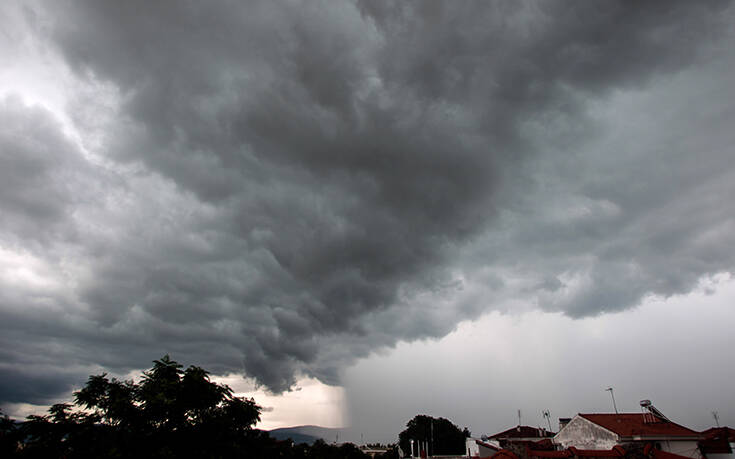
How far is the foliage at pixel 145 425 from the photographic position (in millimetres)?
31703

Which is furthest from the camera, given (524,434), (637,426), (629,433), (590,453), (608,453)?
(524,434)

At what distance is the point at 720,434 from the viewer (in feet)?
175

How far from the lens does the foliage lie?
104ft

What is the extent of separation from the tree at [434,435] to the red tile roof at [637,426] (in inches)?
3466

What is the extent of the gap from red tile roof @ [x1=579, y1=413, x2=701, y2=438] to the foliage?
48943 mm

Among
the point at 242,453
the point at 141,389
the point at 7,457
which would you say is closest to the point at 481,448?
the point at 242,453

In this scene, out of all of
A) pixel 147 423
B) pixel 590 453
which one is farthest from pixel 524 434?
pixel 147 423

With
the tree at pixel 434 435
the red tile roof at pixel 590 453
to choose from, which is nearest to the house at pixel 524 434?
the tree at pixel 434 435

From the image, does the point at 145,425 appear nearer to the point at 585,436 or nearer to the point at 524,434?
the point at 585,436

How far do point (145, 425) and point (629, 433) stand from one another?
193 ft

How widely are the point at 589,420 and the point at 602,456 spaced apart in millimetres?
33193

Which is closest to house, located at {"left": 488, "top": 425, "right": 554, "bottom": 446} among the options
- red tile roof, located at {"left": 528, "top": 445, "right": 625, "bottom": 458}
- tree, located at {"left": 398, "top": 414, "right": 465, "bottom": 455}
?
tree, located at {"left": 398, "top": 414, "right": 465, "bottom": 455}

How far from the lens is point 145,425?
33.9 meters

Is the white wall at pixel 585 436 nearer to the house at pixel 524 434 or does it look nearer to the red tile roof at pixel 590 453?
the red tile roof at pixel 590 453
